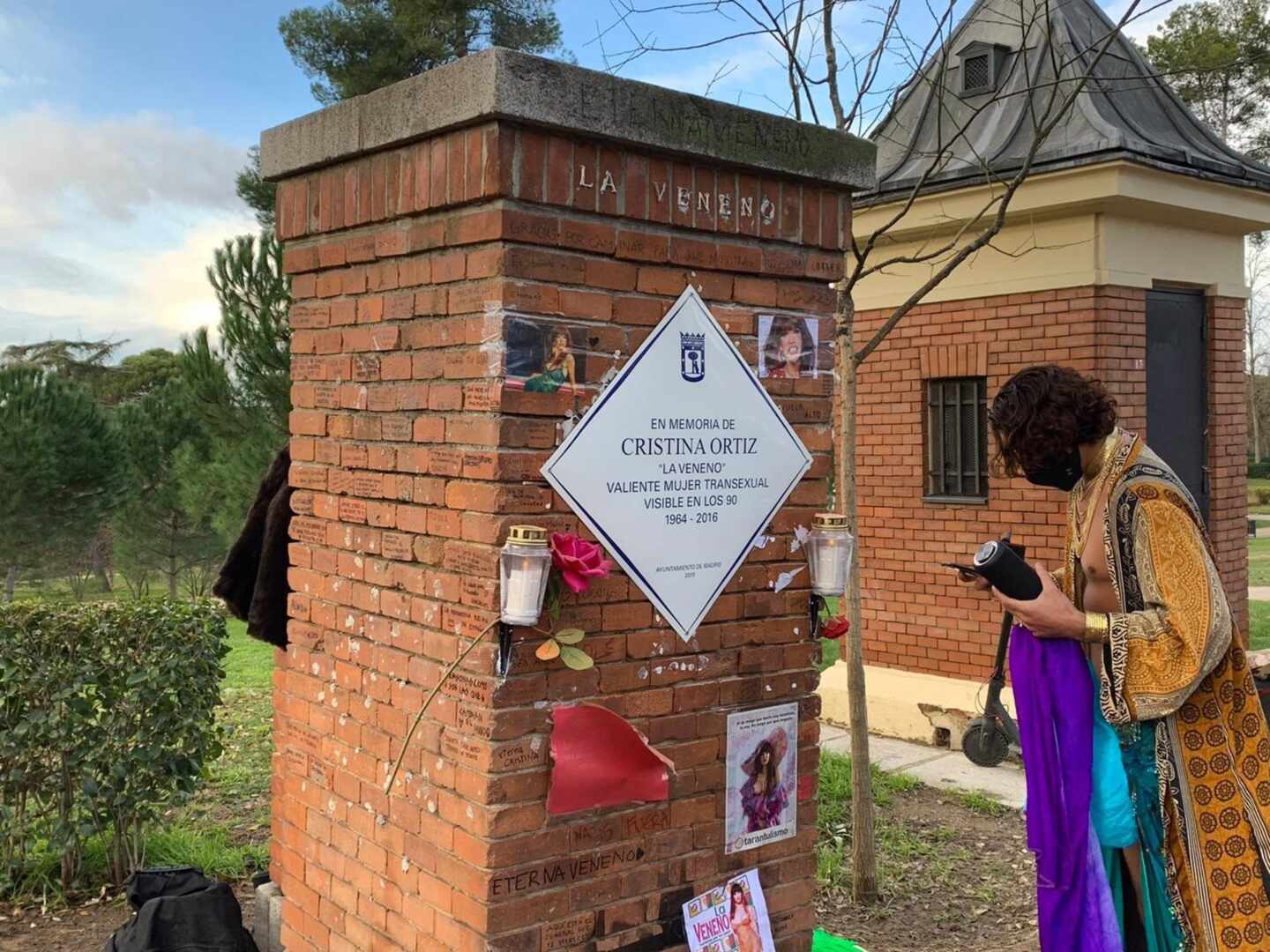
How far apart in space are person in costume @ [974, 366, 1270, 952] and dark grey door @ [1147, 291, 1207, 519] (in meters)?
4.30

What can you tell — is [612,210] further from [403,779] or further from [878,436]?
[878,436]

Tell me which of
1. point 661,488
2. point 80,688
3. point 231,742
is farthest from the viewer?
point 231,742

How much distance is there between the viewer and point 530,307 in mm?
2637

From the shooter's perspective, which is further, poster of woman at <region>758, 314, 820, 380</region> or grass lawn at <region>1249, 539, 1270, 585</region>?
grass lawn at <region>1249, 539, 1270, 585</region>

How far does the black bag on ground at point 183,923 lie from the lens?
3498 mm

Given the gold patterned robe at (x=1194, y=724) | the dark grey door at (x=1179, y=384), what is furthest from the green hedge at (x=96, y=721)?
the dark grey door at (x=1179, y=384)

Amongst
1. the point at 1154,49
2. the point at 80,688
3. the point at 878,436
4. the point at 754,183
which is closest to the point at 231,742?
the point at 80,688

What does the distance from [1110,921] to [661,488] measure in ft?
6.11

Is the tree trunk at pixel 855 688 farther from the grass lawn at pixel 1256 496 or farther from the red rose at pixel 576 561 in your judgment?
the grass lawn at pixel 1256 496

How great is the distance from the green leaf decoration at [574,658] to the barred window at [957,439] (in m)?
5.24

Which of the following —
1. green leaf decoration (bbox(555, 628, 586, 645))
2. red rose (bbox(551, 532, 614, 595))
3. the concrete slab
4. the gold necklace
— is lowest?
the concrete slab

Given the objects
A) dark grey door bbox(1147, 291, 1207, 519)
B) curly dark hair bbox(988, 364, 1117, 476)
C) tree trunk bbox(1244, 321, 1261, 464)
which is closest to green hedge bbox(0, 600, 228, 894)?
curly dark hair bbox(988, 364, 1117, 476)

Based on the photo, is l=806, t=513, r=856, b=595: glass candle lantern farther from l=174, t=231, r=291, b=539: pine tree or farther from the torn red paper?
l=174, t=231, r=291, b=539: pine tree

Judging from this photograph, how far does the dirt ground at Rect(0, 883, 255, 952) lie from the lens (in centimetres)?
444
